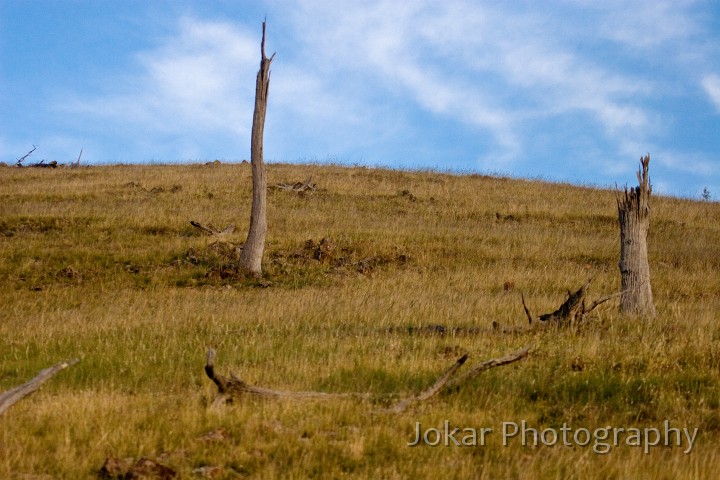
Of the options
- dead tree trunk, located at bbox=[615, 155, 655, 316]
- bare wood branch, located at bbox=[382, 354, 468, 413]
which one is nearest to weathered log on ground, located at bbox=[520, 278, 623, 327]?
dead tree trunk, located at bbox=[615, 155, 655, 316]

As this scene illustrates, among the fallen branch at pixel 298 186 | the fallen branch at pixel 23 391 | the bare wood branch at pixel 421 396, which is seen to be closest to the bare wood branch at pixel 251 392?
the bare wood branch at pixel 421 396

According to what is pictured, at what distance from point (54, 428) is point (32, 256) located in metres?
16.0

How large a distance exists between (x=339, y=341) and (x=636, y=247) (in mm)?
5639

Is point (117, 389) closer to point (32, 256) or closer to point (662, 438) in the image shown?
point (662, 438)

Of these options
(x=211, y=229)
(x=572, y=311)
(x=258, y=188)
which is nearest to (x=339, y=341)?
(x=572, y=311)

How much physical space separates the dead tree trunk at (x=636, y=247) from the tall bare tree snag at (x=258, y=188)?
994 cm

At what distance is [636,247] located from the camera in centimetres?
1233

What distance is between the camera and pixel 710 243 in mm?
24938

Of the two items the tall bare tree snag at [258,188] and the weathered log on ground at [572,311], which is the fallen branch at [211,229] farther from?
the weathered log on ground at [572,311]

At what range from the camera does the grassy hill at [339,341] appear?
580cm

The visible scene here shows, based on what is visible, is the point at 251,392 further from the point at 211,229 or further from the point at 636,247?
the point at 211,229

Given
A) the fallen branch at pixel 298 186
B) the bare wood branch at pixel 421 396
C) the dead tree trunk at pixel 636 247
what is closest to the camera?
the bare wood branch at pixel 421 396

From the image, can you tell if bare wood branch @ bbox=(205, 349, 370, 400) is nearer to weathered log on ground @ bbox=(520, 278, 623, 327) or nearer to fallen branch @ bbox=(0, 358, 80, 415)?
fallen branch @ bbox=(0, 358, 80, 415)

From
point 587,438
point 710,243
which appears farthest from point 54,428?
point 710,243
